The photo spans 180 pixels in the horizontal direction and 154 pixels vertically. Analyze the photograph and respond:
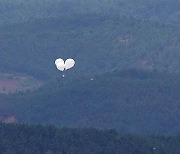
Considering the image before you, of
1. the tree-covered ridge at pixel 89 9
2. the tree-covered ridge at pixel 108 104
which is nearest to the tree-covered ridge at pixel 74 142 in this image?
the tree-covered ridge at pixel 108 104

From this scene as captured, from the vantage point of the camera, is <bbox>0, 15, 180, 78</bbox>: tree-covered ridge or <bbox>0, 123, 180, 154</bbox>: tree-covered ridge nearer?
<bbox>0, 123, 180, 154</bbox>: tree-covered ridge

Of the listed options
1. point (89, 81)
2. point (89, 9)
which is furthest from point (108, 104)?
point (89, 9)

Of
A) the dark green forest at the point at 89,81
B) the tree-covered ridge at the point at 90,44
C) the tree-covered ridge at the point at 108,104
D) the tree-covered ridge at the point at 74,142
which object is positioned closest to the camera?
the tree-covered ridge at the point at 74,142

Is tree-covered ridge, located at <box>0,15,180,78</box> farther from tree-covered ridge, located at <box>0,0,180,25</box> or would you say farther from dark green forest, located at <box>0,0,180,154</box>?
tree-covered ridge, located at <box>0,0,180,25</box>

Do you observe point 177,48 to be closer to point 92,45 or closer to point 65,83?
point 92,45

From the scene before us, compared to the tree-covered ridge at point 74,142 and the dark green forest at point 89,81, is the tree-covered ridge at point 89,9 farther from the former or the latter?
the tree-covered ridge at point 74,142

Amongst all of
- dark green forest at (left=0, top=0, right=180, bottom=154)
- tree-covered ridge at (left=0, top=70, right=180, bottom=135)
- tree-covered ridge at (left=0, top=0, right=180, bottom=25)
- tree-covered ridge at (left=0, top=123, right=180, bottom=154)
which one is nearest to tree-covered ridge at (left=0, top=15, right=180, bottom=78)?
dark green forest at (left=0, top=0, right=180, bottom=154)
